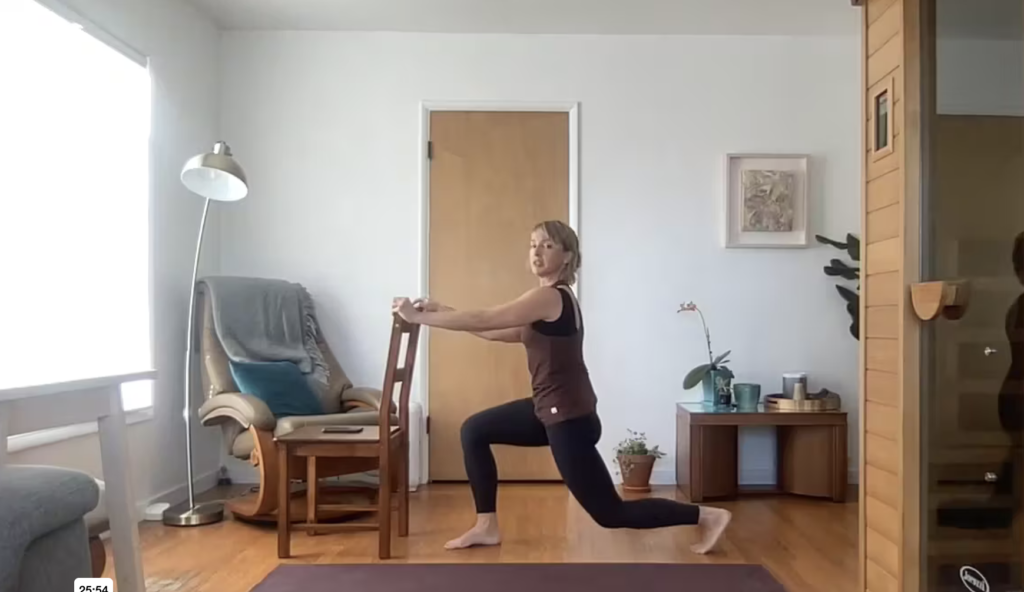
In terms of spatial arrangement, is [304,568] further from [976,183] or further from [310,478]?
[976,183]

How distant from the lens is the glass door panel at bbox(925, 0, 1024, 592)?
192 cm

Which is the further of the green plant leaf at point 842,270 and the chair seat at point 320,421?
the green plant leaf at point 842,270

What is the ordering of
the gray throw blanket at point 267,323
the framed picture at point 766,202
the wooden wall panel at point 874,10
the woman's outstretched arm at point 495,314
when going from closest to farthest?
the wooden wall panel at point 874,10 → the woman's outstretched arm at point 495,314 → the gray throw blanket at point 267,323 → the framed picture at point 766,202

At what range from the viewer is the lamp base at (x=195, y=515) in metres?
3.48

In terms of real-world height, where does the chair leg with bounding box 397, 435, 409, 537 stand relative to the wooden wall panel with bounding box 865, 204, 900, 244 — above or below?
below

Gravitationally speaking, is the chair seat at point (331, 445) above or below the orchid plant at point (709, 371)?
below

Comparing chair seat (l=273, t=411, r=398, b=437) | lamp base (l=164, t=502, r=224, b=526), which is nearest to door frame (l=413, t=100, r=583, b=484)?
chair seat (l=273, t=411, r=398, b=437)

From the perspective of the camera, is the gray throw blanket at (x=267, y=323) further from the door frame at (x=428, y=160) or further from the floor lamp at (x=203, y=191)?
the door frame at (x=428, y=160)

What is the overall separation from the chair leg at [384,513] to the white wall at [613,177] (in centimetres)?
157

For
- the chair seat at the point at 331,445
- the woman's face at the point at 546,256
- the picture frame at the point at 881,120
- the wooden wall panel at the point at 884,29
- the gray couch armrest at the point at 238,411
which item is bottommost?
the chair seat at the point at 331,445

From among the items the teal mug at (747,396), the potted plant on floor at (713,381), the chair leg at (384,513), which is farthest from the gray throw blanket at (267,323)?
the teal mug at (747,396)

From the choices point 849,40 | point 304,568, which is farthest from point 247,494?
point 849,40

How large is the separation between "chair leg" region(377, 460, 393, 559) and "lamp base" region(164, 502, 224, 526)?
0.98m

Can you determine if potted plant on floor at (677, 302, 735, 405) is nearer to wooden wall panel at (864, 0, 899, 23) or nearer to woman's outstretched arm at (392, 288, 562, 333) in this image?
woman's outstretched arm at (392, 288, 562, 333)
